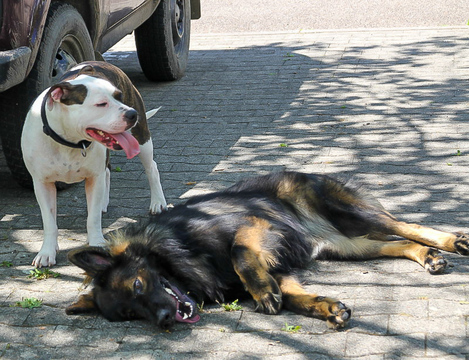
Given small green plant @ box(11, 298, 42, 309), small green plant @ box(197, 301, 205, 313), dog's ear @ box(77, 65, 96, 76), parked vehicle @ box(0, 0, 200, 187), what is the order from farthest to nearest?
parked vehicle @ box(0, 0, 200, 187)
dog's ear @ box(77, 65, 96, 76)
small green plant @ box(11, 298, 42, 309)
small green plant @ box(197, 301, 205, 313)

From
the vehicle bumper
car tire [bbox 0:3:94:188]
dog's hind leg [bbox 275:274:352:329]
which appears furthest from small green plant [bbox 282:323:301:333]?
car tire [bbox 0:3:94:188]

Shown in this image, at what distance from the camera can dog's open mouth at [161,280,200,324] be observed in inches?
161

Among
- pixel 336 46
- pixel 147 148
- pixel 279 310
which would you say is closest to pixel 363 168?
pixel 147 148

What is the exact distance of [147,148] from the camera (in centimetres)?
590

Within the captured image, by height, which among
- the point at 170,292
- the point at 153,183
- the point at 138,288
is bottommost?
the point at 153,183

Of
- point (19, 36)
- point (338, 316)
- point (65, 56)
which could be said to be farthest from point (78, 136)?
point (338, 316)

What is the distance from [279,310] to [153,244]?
0.84m

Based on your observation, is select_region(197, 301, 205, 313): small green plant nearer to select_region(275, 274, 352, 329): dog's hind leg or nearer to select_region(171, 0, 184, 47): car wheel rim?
select_region(275, 274, 352, 329): dog's hind leg

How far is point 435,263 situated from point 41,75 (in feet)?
11.2

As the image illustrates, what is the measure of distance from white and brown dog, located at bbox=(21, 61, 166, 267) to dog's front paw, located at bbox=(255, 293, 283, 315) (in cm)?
128

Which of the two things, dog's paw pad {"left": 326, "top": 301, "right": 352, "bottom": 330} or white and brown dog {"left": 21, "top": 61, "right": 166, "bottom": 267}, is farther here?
white and brown dog {"left": 21, "top": 61, "right": 166, "bottom": 267}

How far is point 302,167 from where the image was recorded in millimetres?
6684

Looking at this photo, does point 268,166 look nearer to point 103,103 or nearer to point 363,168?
point 363,168

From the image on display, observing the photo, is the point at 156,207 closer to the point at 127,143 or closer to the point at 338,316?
the point at 127,143
